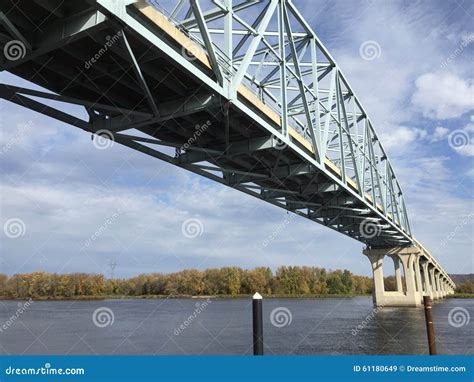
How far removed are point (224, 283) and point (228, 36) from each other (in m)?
86.3

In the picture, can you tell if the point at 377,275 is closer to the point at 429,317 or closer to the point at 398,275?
the point at 398,275

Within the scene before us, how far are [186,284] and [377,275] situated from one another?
151 feet

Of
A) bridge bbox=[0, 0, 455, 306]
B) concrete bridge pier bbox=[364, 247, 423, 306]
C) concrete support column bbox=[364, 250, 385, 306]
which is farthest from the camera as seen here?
concrete support column bbox=[364, 250, 385, 306]

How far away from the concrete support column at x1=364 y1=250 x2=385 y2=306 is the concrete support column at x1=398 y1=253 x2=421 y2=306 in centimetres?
321

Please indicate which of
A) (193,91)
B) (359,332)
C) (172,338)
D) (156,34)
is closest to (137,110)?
(193,91)

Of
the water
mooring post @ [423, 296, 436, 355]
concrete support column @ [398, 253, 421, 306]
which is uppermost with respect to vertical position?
concrete support column @ [398, 253, 421, 306]

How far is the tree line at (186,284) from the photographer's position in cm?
8806

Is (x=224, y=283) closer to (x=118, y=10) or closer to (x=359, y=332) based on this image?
(x=359, y=332)

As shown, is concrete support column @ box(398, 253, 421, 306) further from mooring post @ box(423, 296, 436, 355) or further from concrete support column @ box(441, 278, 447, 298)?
concrete support column @ box(441, 278, 447, 298)

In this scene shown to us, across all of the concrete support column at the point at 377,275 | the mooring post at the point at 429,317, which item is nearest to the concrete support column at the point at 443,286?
the concrete support column at the point at 377,275

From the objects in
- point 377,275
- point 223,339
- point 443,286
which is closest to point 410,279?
point 377,275

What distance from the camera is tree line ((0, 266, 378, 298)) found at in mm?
88062

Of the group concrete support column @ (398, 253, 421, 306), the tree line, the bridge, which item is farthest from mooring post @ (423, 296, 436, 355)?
the tree line

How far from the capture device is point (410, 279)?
60.4 meters
